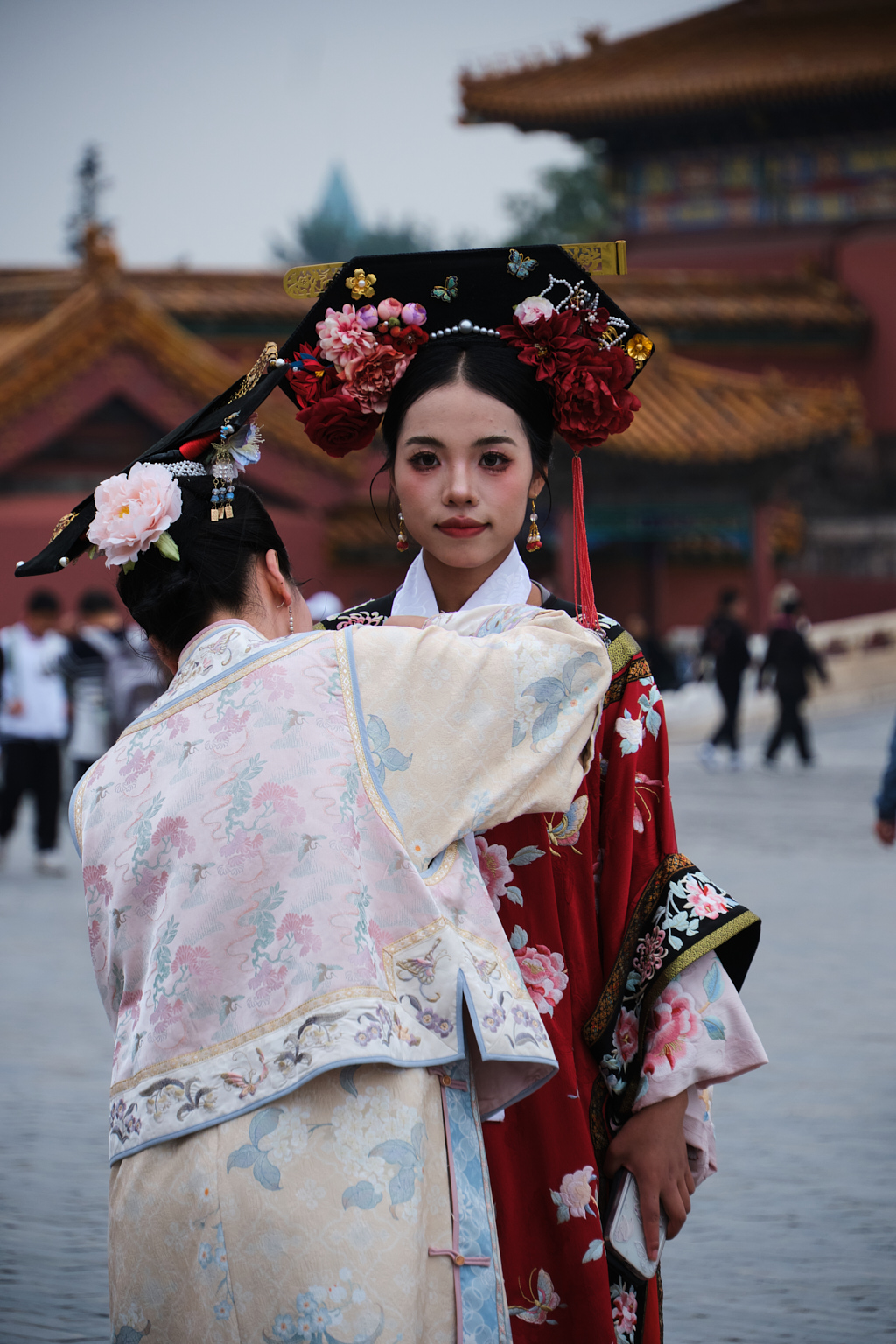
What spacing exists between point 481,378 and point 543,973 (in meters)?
0.82

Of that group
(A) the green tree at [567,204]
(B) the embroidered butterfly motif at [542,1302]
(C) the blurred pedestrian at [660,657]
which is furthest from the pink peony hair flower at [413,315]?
(A) the green tree at [567,204]

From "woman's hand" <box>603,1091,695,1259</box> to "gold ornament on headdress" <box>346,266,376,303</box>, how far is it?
46.7 inches

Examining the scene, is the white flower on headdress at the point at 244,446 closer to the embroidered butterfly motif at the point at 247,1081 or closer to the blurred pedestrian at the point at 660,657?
the embroidered butterfly motif at the point at 247,1081

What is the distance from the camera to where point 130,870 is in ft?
5.20

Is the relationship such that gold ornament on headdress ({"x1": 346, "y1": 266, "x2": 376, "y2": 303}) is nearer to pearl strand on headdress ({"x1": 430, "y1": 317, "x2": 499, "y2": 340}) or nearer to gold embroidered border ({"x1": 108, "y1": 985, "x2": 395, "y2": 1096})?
pearl strand on headdress ({"x1": 430, "y1": 317, "x2": 499, "y2": 340})

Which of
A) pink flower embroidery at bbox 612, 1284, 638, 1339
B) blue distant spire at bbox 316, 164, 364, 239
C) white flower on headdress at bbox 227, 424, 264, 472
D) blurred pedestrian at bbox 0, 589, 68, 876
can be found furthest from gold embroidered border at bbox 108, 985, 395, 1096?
blue distant spire at bbox 316, 164, 364, 239

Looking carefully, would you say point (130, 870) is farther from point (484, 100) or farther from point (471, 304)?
point (484, 100)

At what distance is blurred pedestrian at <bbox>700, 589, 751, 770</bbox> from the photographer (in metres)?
13.4

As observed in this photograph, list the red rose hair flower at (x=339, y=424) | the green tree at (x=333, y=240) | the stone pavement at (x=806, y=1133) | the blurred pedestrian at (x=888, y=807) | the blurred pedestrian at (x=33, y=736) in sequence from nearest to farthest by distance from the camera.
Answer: the red rose hair flower at (x=339, y=424) → the stone pavement at (x=806, y=1133) → the blurred pedestrian at (x=888, y=807) → the blurred pedestrian at (x=33, y=736) → the green tree at (x=333, y=240)

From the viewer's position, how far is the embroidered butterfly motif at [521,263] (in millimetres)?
2045

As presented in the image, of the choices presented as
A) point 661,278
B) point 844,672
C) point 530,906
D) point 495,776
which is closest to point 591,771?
point 530,906

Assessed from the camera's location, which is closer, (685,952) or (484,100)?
(685,952)

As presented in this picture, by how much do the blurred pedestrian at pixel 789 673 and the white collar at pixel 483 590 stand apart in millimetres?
11279

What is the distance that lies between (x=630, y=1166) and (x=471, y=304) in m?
1.21
